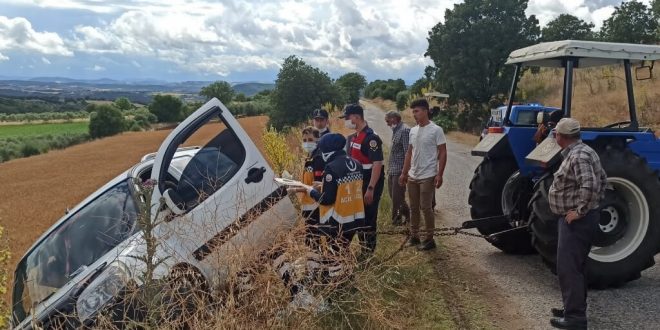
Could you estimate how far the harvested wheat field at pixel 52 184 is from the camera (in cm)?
1405

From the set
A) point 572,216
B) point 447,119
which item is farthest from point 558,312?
point 447,119

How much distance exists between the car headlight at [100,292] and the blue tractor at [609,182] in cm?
347

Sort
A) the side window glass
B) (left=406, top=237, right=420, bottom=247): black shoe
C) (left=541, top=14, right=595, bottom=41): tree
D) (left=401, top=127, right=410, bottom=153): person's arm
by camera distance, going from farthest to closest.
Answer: (left=541, top=14, right=595, bottom=41): tree, (left=401, top=127, right=410, bottom=153): person's arm, (left=406, top=237, right=420, bottom=247): black shoe, the side window glass

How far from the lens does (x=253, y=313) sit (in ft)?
10.6

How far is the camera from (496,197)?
6457 mm

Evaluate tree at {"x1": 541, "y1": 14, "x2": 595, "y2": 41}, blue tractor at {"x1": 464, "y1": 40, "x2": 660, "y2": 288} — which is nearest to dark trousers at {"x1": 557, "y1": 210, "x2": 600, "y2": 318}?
blue tractor at {"x1": 464, "y1": 40, "x2": 660, "y2": 288}

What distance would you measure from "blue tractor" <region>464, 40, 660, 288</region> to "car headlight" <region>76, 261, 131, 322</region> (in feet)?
11.4

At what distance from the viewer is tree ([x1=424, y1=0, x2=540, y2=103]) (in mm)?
26203

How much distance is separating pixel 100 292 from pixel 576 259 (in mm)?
3409

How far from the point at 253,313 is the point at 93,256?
1657 millimetres

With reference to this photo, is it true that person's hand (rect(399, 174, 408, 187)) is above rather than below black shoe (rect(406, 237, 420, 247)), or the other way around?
above

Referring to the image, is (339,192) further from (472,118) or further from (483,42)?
(472,118)

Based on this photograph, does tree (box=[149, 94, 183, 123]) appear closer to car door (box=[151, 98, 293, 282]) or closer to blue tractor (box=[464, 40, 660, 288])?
blue tractor (box=[464, 40, 660, 288])

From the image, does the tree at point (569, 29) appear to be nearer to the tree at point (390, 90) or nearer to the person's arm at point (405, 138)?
the tree at point (390, 90)
